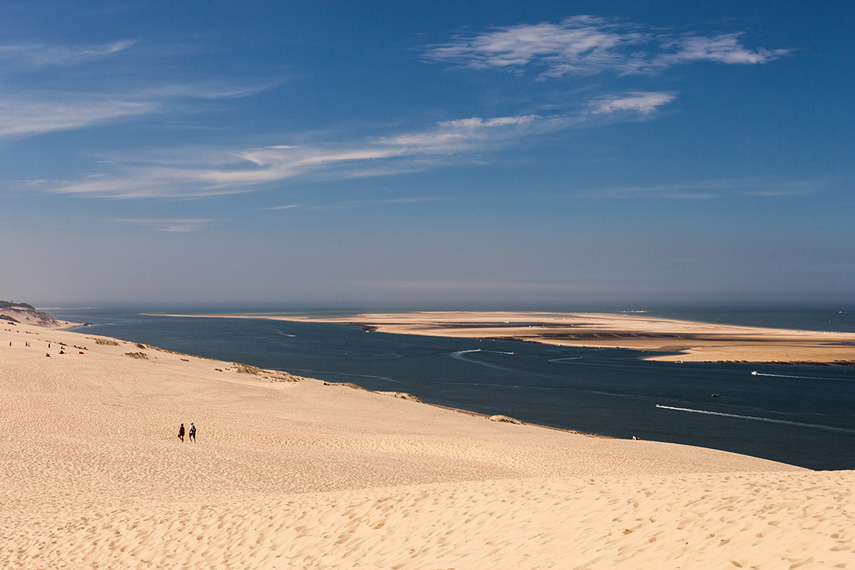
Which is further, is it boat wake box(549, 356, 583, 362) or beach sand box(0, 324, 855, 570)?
boat wake box(549, 356, 583, 362)

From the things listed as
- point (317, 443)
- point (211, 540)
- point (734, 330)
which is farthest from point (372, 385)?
point (734, 330)

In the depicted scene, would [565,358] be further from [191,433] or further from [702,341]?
[191,433]

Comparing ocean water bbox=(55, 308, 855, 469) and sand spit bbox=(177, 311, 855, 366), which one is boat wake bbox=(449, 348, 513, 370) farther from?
sand spit bbox=(177, 311, 855, 366)

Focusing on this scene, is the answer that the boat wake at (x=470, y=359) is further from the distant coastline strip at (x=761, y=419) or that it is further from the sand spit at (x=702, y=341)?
the distant coastline strip at (x=761, y=419)

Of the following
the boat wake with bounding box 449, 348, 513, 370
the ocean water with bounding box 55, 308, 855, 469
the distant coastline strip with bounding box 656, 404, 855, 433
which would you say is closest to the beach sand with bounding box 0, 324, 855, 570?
the ocean water with bounding box 55, 308, 855, 469

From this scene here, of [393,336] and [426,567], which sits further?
[393,336]

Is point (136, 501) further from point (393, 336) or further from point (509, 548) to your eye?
point (393, 336)
